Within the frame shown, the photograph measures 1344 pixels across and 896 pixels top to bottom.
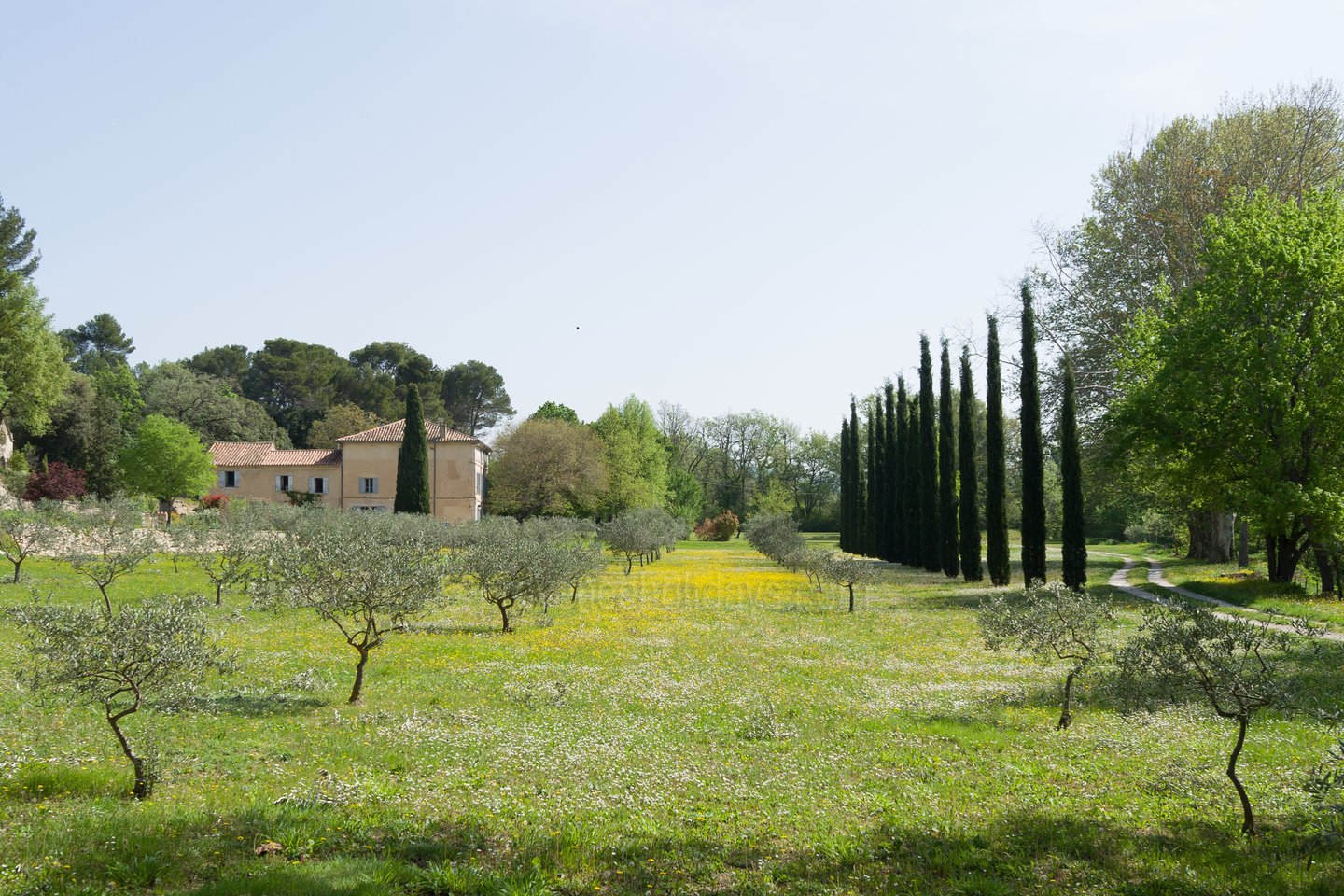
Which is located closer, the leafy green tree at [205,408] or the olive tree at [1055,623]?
the olive tree at [1055,623]

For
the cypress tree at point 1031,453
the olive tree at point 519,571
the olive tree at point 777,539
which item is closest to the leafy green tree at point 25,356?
the olive tree at point 519,571

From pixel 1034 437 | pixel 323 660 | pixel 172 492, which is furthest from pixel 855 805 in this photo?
pixel 172 492

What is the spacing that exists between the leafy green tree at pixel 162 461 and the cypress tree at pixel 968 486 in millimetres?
47779

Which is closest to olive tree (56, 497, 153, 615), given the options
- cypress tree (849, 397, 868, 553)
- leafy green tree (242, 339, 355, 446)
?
cypress tree (849, 397, 868, 553)

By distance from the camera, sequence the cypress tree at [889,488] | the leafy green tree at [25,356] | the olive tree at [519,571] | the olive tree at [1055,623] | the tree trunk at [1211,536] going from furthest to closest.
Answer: the cypress tree at [889,488] < the leafy green tree at [25,356] < the tree trunk at [1211,536] < the olive tree at [519,571] < the olive tree at [1055,623]

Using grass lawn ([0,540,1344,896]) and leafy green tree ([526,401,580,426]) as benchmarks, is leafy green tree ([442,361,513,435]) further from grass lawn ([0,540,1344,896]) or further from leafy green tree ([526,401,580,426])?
grass lawn ([0,540,1344,896])

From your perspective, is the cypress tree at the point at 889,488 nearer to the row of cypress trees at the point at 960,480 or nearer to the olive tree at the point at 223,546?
the row of cypress trees at the point at 960,480

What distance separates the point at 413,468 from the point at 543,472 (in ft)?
29.8

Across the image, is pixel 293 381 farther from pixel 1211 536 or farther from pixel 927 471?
pixel 1211 536

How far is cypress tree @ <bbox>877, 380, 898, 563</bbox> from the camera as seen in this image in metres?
48.3

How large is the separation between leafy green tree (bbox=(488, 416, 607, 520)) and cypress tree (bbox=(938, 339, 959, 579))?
92.0ft

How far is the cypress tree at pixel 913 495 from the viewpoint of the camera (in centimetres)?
4203

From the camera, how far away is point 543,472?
5712 centimetres

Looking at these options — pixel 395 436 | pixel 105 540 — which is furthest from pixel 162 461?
pixel 105 540
